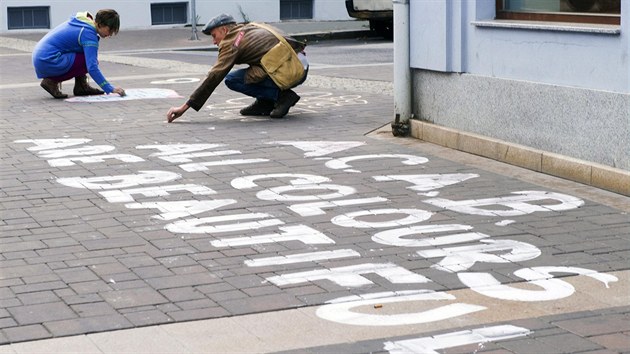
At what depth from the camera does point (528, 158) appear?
9164 millimetres

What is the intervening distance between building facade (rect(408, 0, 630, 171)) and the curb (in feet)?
0.28

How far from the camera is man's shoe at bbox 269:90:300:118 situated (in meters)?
12.1

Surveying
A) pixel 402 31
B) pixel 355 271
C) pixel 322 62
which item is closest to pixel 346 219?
pixel 355 271

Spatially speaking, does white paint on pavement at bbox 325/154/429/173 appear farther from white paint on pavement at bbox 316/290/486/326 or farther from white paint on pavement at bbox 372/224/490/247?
white paint on pavement at bbox 316/290/486/326

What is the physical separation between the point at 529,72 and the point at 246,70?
12.1ft

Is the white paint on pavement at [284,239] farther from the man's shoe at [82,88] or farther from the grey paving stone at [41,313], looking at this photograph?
the man's shoe at [82,88]

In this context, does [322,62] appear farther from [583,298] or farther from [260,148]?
[583,298]

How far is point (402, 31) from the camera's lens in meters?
10.9

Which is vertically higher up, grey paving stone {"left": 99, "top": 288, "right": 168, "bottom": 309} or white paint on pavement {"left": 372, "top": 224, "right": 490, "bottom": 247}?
white paint on pavement {"left": 372, "top": 224, "right": 490, "bottom": 247}

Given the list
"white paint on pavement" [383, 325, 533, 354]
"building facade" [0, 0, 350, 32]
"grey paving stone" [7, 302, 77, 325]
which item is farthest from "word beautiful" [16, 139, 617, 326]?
"building facade" [0, 0, 350, 32]

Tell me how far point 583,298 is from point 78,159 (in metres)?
5.10

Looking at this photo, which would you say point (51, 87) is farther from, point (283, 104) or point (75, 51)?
point (283, 104)

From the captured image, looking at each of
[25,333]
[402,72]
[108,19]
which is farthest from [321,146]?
[25,333]

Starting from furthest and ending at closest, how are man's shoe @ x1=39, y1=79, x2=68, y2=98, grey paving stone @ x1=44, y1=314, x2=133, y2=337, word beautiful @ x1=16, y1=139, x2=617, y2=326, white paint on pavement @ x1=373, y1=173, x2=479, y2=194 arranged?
man's shoe @ x1=39, y1=79, x2=68, y2=98, white paint on pavement @ x1=373, y1=173, x2=479, y2=194, word beautiful @ x1=16, y1=139, x2=617, y2=326, grey paving stone @ x1=44, y1=314, x2=133, y2=337
